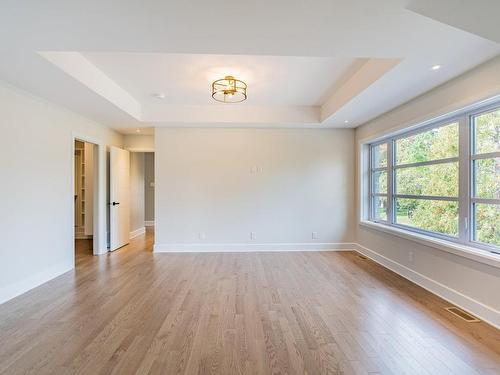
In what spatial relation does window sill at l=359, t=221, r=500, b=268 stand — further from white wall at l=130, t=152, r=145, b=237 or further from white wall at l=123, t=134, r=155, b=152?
white wall at l=130, t=152, r=145, b=237

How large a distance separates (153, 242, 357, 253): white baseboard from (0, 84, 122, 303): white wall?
1664mm

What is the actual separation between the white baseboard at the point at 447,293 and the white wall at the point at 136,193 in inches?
221

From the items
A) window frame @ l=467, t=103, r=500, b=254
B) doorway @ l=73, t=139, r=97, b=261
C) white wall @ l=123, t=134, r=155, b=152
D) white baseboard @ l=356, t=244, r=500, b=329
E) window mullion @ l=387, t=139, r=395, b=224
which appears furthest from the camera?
doorway @ l=73, t=139, r=97, b=261

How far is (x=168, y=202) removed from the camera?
523 cm

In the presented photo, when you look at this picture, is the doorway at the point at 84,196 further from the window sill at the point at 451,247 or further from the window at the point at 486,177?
the window at the point at 486,177

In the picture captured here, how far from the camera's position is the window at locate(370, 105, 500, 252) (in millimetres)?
2711

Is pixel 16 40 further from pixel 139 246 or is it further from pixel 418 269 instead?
pixel 418 269

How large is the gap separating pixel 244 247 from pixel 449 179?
3.50 m

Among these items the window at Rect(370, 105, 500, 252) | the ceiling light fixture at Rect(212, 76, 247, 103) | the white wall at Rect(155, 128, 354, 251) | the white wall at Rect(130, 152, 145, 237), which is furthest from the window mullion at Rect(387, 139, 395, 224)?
the white wall at Rect(130, 152, 145, 237)

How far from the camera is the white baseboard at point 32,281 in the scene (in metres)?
2.98

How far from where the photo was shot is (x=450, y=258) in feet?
9.85

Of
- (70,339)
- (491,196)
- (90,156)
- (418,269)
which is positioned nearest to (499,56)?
(491,196)

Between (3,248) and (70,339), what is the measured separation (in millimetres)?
1562

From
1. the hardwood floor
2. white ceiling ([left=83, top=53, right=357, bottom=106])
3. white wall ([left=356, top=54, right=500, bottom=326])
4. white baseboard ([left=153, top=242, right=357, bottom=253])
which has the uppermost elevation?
white ceiling ([left=83, top=53, right=357, bottom=106])
